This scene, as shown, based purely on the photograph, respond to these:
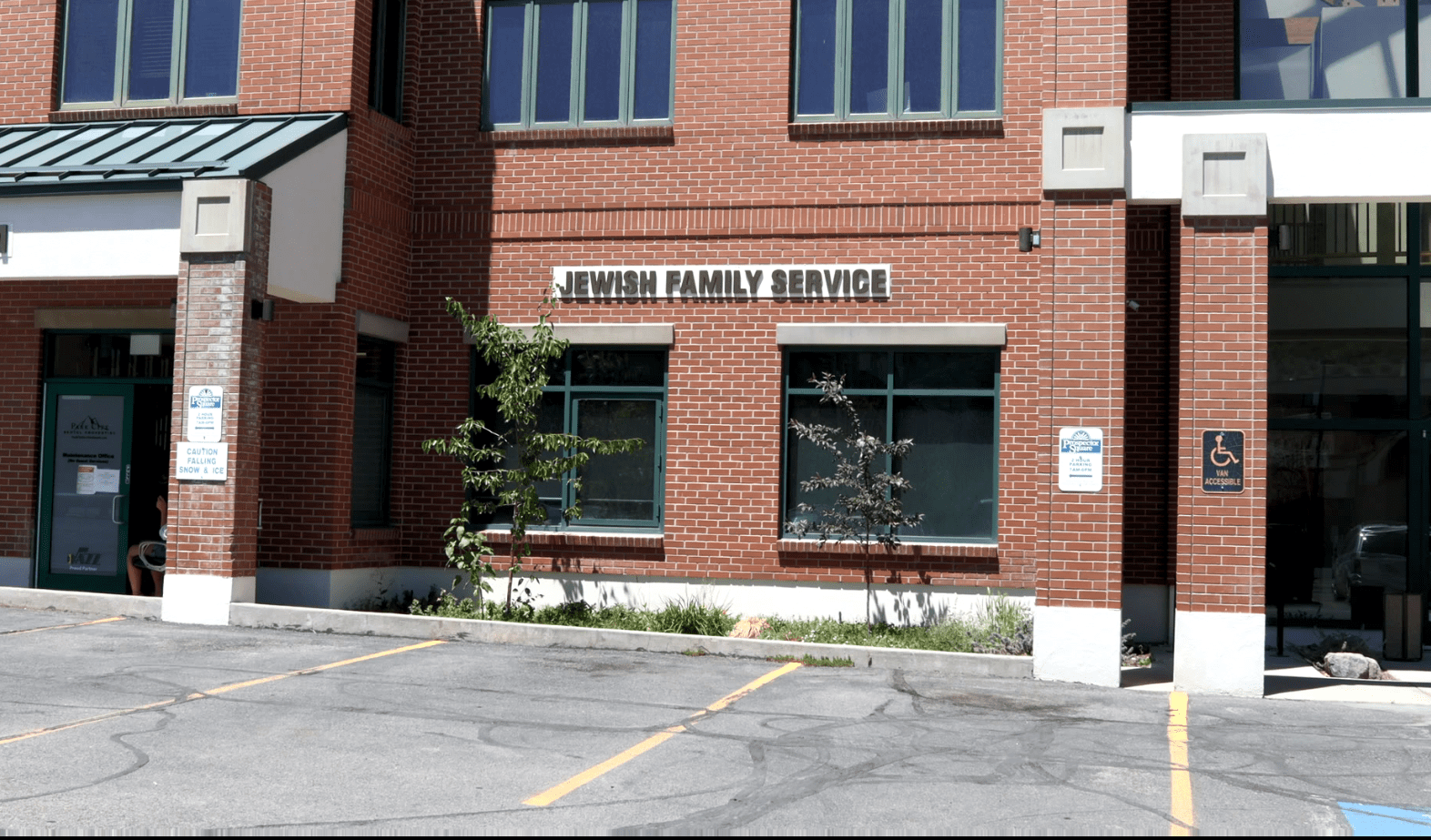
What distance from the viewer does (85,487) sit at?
16000 mm

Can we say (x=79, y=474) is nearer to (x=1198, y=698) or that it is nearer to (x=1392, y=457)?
(x=1198, y=698)

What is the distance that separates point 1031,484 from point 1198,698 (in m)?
3.40

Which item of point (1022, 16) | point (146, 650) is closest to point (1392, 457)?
point (1022, 16)

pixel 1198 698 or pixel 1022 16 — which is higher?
pixel 1022 16

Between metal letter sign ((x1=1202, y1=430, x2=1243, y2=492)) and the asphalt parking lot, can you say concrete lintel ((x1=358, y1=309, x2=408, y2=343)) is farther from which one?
metal letter sign ((x1=1202, y1=430, x2=1243, y2=492))

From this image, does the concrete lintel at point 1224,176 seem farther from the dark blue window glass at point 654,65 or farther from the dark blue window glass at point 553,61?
the dark blue window glass at point 553,61

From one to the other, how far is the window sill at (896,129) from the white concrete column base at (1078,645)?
18.0ft

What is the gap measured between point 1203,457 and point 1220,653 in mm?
1733

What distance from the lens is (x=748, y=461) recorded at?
48.9 ft

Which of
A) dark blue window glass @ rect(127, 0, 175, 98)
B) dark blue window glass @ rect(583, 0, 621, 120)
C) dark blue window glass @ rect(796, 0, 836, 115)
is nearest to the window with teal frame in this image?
dark blue window glass @ rect(583, 0, 621, 120)

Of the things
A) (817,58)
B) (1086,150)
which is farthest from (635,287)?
(1086,150)

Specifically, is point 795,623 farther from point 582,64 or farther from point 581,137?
point 582,64

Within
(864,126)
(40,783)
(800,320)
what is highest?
(864,126)

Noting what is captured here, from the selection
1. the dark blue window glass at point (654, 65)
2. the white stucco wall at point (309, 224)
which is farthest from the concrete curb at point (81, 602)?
the dark blue window glass at point (654, 65)
